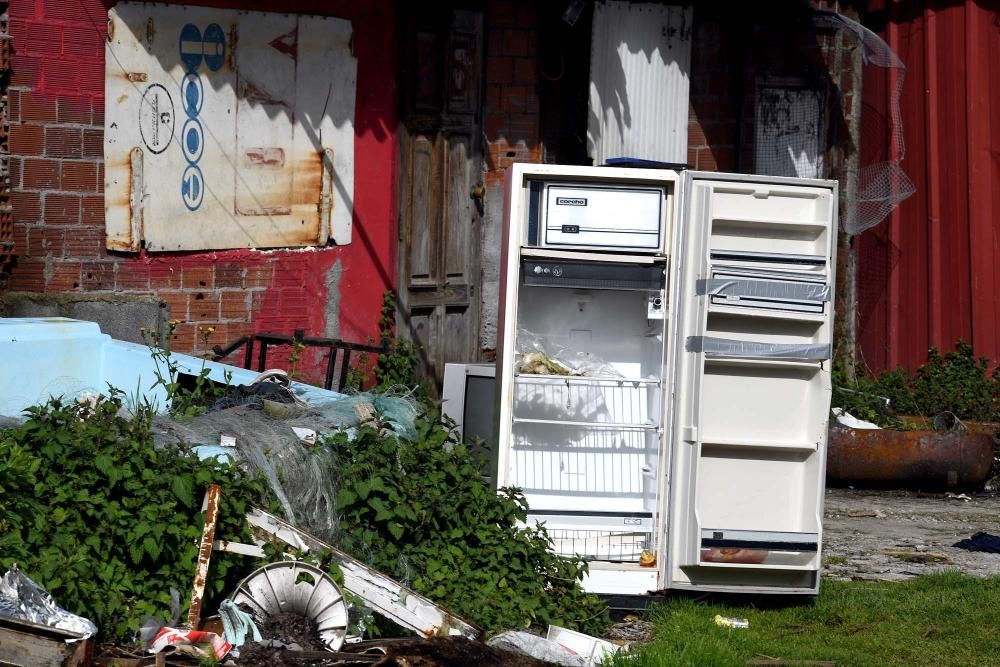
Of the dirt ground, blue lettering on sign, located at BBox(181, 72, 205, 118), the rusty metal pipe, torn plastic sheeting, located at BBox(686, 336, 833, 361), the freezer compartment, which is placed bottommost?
the dirt ground

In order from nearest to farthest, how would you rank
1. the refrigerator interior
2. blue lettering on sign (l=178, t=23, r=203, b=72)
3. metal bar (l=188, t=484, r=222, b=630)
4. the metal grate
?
metal bar (l=188, t=484, r=222, b=630), the metal grate, the refrigerator interior, blue lettering on sign (l=178, t=23, r=203, b=72)

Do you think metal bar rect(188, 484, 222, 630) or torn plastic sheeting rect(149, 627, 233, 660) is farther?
metal bar rect(188, 484, 222, 630)

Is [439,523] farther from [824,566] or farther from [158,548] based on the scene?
[824,566]

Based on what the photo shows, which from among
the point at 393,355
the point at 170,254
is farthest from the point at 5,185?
the point at 393,355

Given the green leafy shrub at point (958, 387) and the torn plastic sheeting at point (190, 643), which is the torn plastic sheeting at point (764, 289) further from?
the green leafy shrub at point (958, 387)

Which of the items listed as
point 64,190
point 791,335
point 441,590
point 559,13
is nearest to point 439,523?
point 441,590

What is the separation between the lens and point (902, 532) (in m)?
8.32

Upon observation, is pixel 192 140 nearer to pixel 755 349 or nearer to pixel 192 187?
pixel 192 187

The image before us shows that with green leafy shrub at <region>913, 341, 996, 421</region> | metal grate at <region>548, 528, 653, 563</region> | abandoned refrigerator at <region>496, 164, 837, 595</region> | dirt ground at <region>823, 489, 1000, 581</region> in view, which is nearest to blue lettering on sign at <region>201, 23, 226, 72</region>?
abandoned refrigerator at <region>496, 164, 837, 595</region>

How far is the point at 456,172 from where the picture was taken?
1032cm

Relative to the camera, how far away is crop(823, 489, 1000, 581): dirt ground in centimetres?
737

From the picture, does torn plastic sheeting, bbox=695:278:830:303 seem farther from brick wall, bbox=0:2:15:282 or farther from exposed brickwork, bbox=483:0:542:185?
brick wall, bbox=0:2:15:282

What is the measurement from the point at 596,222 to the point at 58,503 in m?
2.98

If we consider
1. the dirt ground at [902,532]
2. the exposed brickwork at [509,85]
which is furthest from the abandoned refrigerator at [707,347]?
the exposed brickwork at [509,85]
